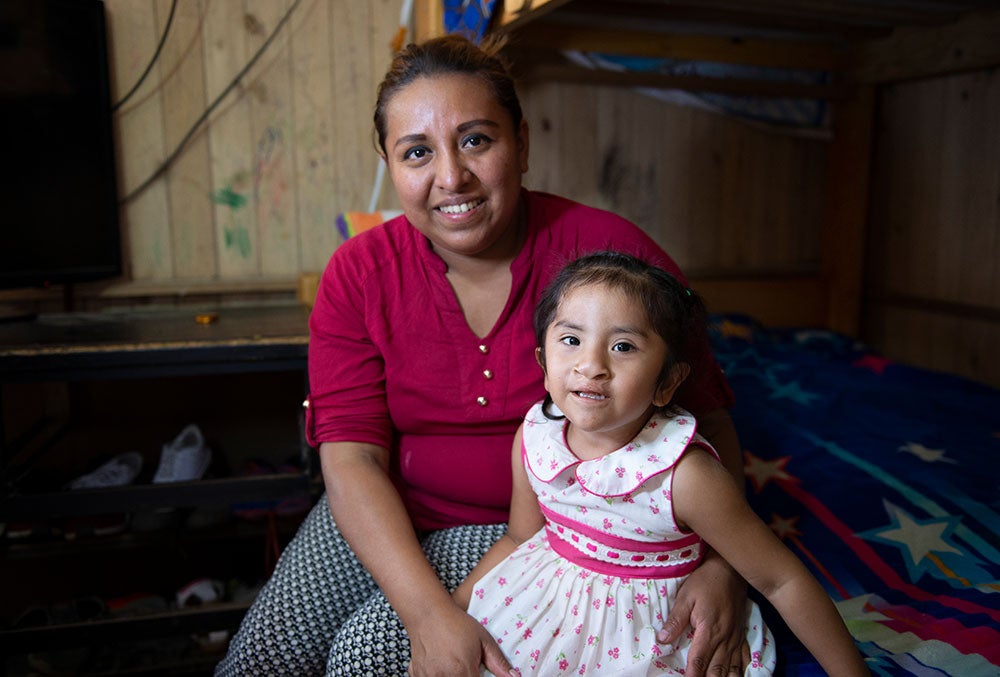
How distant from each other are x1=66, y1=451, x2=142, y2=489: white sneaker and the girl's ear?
5.05ft

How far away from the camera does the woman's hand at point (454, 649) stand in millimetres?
965

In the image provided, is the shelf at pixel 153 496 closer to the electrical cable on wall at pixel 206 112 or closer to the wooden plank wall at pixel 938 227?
the electrical cable on wall at pixel 206 112

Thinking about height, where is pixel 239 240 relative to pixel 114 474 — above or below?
above

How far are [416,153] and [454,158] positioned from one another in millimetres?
67

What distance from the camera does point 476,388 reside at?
4.06 feet

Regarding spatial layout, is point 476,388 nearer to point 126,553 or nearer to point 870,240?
point 126,553

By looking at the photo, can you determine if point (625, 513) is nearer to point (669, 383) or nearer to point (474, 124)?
point (669, 383)

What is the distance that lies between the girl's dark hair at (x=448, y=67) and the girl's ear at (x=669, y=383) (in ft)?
1.62

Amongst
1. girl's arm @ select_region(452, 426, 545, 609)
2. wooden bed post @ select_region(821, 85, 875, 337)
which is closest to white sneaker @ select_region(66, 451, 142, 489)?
girl's arm @ select_region(452, 426, 545, 609)

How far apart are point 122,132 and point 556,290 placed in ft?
5.79

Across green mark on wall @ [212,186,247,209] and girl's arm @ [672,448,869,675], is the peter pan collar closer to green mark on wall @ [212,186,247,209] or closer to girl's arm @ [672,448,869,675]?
girl's arm @ [672,448,869,675]

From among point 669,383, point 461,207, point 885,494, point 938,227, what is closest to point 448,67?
point 461,207

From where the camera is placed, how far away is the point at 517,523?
1.12 meters

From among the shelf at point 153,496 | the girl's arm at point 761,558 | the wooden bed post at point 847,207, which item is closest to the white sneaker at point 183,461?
the shelf at point 153,496
